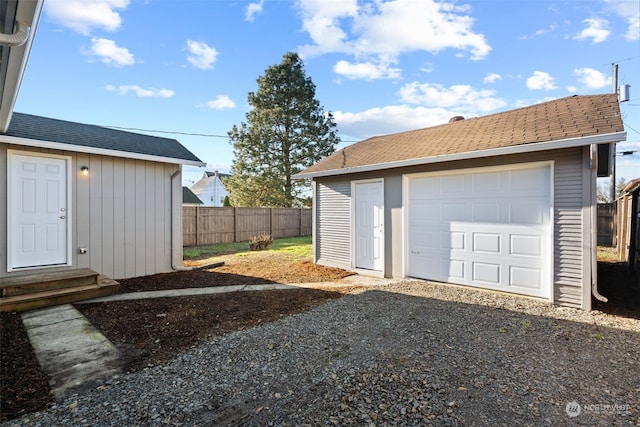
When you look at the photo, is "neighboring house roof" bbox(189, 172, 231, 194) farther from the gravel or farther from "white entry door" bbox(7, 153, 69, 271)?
the gravel

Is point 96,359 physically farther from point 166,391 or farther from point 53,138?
point 53,138

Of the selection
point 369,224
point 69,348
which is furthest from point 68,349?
point 369,224

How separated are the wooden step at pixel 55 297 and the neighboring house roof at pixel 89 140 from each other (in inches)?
99.6

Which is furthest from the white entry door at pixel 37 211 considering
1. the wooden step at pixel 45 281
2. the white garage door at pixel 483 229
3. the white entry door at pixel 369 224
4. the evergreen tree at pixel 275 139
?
the evergreen tree at pixel 275 139

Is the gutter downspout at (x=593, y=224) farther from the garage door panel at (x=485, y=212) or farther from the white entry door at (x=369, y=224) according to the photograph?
the white entry door at (x=369, y=224)

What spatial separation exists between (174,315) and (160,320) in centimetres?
21

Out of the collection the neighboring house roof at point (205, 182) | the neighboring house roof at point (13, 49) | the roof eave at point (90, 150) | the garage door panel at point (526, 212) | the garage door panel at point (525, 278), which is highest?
the neighboring house roof at point (205, 182)

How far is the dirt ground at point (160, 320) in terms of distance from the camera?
2.47m

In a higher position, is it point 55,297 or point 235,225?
point 235,225

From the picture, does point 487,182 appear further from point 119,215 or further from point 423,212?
point 119,215

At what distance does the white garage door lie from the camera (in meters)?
4.91

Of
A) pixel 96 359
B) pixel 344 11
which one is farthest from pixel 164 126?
pixel 96 359

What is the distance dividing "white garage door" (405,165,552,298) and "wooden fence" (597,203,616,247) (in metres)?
11.3

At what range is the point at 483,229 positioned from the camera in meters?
5.45
